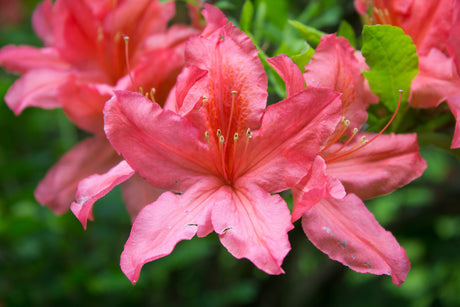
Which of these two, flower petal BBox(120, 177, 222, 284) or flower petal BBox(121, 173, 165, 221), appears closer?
flower petal BBox(120, 177, 222, 284)

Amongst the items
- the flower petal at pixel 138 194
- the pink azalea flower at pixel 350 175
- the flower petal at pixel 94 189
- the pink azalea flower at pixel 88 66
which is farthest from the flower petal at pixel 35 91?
the pink azalea flower at pixel 350 175

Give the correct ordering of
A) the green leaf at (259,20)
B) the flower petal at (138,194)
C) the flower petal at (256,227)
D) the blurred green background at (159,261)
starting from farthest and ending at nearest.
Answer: the blurred green background at (159,261) → the green leaf at (259,20) → the flower petal at (138,194) → the flower petal at (256,227)

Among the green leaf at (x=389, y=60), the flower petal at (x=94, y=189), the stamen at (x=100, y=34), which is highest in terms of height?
the green leaf at (x=389, y=60)

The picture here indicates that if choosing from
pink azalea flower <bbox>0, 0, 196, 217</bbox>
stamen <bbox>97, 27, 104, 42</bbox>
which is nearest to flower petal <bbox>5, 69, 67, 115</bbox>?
pink azalea flower <bbox>0, 0, 196, 217</bbox>

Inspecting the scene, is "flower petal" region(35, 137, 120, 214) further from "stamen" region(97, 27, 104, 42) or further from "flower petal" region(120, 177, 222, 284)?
"flower petal" region(120, 177, 222, 284)

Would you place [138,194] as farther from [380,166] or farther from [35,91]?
[380,166]

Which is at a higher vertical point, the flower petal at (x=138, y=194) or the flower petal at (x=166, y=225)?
the flower petal at (x=166, y=225)

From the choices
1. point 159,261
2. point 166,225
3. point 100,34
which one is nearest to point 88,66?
point 100,34

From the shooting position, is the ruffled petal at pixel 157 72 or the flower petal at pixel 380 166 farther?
the ruffled petal at pixel 157 72

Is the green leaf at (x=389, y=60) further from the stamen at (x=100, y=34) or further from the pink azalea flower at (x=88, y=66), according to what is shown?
the stamen at (x=100, y=34)
